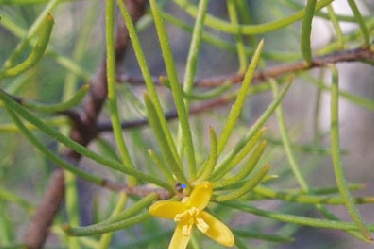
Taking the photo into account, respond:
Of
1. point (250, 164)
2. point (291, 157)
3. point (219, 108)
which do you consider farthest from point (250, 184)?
point (219, 108)

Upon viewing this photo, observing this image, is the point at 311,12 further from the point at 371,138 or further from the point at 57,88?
the point at 371,138

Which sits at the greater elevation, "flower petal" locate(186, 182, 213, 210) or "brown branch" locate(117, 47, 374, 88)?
"brown branch" locate(117, 47, 374, 88)

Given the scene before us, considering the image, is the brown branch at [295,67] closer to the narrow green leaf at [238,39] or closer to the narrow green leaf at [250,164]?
the narrow green leaf at [238,39]

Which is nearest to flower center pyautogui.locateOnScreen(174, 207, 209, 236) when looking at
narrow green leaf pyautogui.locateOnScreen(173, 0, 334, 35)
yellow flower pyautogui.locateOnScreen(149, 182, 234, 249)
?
yellow flower pyautogui.locateOnScreen(149, 182, 234, 249)

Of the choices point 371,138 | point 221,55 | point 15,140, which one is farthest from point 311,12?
point 371,138

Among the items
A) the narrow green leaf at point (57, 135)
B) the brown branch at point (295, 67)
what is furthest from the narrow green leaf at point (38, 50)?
the brown branch at point (295, 67)

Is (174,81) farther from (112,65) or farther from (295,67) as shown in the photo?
(295,67)

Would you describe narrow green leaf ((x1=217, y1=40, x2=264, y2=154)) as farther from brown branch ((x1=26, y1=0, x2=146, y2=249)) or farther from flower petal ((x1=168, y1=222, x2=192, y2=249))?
brown branch ((x1=26, y1=0, x2=146, y2=249))
